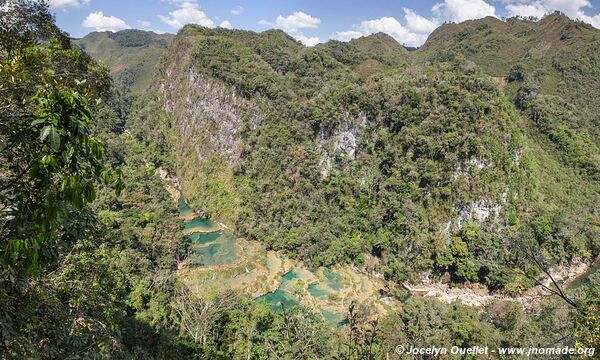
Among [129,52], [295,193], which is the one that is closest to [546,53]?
[295,193]

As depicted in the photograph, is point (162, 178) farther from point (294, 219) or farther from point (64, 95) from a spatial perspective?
point (64, 95)

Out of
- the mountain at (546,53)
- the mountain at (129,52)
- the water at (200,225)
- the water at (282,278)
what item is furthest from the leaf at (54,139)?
the mountain at (129,52)

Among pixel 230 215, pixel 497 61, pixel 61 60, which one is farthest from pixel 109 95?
pixel 497 61

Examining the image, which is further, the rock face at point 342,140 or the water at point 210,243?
the rock face at point 342,140

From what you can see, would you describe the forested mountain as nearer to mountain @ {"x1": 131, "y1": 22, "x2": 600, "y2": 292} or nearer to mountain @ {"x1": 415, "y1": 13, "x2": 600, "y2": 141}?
mountain @ {"x1": 131, "y1": 22, "x2": 600, "y2": 292}

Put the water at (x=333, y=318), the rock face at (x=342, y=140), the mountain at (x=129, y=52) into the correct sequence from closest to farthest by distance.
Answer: the water at (x=333, y=318), the rock face at (x=342, y=140), the mountain at (x=129, y=52)

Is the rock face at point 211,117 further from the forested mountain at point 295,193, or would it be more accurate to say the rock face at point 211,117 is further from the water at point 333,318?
the water at point 333,318
